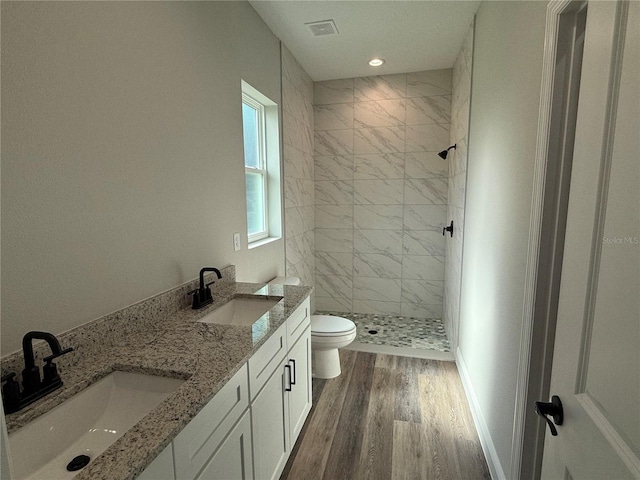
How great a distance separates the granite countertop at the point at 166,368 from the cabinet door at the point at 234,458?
9.5 inches

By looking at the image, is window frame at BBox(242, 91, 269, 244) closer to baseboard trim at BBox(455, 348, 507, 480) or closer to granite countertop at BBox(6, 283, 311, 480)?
granite countertop at BBox(6, 283, 311, 480)

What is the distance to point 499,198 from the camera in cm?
180

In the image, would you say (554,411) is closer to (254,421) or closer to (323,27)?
(254,421)

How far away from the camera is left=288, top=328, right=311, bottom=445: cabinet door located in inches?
71.7

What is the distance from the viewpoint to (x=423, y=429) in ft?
7.04

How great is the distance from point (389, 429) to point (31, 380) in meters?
1.91

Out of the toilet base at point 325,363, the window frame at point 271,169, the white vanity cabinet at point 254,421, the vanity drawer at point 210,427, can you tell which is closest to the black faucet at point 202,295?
the white vanity cabinet at point 254,421

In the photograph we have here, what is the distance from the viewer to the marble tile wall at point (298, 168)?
3.02 meters

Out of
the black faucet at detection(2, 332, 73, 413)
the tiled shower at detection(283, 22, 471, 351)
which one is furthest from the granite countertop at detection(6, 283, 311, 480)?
the tiled shower at detection(283, 22, 471, 351)

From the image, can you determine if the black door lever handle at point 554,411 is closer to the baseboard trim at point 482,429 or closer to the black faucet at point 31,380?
the baseboard trim at point 482,429

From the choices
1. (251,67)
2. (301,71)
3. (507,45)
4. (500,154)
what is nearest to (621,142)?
(500,154)

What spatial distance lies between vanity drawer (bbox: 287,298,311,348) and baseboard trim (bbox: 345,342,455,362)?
1.36 m

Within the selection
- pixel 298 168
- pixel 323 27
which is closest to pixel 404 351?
pixel 298 168

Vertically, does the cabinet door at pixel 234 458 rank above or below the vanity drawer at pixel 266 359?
below
